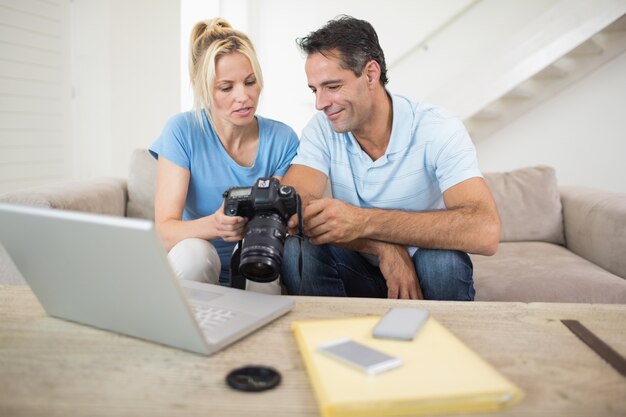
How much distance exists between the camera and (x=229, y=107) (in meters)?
1.67

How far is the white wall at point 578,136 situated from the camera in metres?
4.03

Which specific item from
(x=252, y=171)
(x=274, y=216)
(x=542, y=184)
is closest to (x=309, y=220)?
(x=274, y=216)

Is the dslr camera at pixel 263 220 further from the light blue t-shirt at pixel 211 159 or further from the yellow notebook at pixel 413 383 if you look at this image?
the light blue t-shirt at pixel 211 159

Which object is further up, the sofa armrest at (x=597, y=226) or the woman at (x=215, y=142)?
the woman at (x=215, y=142)

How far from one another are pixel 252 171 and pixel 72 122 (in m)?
3.08

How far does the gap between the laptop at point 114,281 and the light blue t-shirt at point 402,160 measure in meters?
0.72

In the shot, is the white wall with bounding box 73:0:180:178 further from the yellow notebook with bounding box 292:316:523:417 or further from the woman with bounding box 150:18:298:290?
the yellow notebook with bounding box 292:316:523:417

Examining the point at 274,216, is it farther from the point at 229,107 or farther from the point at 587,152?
the point at 587,152

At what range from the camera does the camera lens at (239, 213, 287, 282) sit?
100 cm

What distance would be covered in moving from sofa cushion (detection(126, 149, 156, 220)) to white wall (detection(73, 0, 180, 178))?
214 centimetres

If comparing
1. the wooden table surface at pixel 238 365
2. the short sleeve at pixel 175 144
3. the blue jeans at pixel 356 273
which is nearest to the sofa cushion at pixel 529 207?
the blue jeans at pixel 356 273

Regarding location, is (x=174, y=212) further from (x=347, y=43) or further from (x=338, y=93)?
(x=347, y=43)

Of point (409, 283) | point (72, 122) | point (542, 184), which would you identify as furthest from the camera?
point (72, 122)

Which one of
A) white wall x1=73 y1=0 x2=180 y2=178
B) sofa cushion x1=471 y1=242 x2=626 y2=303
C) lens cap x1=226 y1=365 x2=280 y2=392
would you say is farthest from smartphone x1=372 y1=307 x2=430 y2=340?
white wall x1=73 y1=0 x2=180 y2=178
